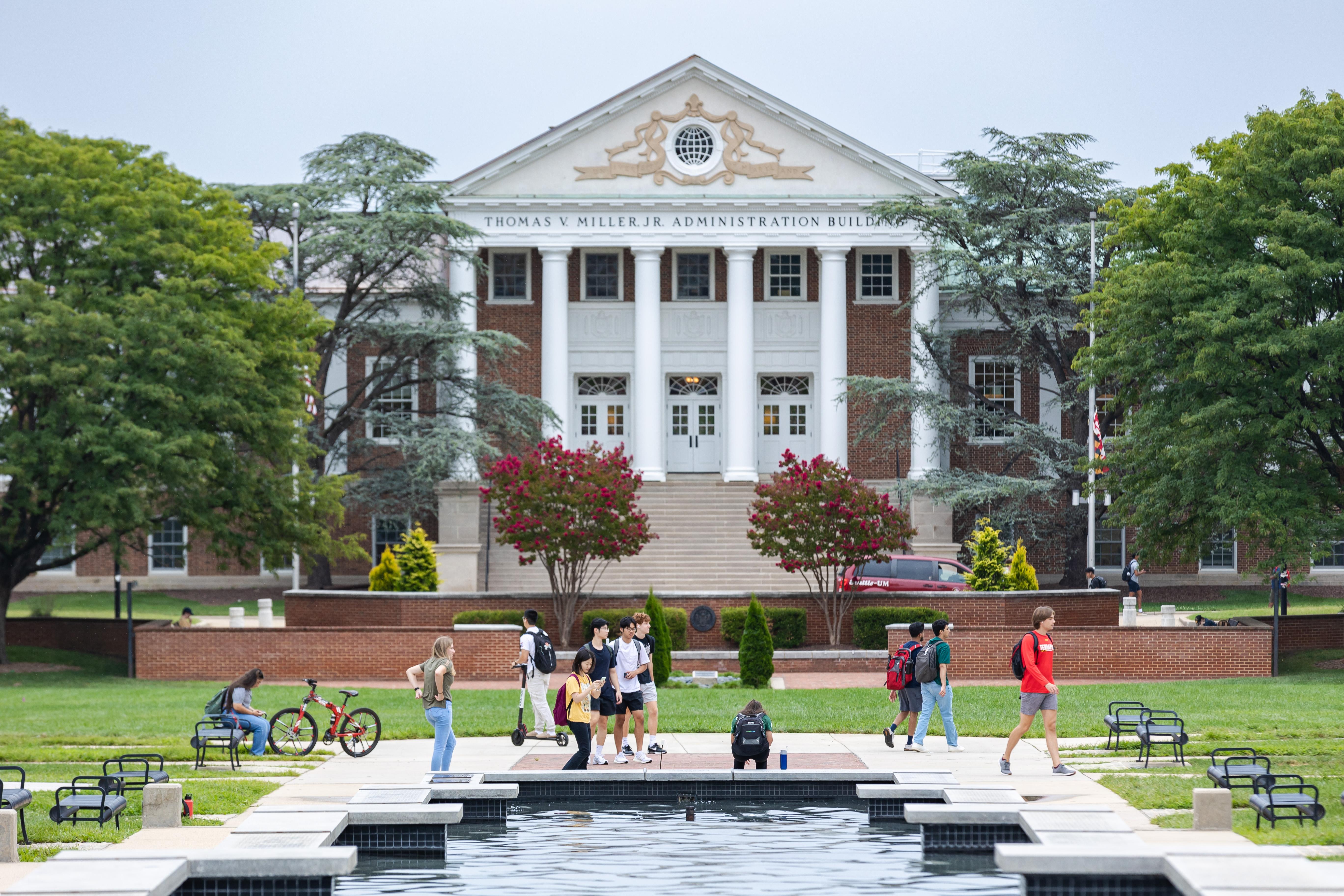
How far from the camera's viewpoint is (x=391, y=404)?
4925cm

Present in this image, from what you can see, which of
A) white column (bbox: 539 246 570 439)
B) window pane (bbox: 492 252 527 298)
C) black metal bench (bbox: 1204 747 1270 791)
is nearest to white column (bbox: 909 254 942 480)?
white column (bbox: 539 246 570 439)

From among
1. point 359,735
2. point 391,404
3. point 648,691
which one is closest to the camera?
point 648,691

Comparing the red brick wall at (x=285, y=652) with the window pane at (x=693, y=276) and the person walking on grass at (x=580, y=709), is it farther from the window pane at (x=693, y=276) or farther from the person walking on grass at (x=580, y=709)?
the window pane at (x=693, y=276)

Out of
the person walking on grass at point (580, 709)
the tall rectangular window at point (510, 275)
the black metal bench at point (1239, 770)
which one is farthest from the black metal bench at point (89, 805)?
the tall rectangular window at point (510, 275)

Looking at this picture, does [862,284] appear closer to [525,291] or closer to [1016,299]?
[1016,299]

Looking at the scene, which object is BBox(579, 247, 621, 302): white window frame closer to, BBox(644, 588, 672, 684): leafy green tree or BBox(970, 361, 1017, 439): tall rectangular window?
BBox(970, 361, 1017, 439): tall rectangular window

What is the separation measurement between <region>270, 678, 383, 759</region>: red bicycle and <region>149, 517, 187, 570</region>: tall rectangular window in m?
28.8

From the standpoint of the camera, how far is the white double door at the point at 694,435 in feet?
160

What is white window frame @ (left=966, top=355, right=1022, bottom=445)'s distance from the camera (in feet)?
158

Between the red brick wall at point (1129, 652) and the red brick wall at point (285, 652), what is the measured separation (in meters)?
8.87

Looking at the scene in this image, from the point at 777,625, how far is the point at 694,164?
1793 centimetres

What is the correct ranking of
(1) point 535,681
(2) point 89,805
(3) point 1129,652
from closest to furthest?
1. (2) point 89,805
2. (1) point 535,681
3. (3) point 1129,652

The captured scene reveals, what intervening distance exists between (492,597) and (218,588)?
1726 centimetres

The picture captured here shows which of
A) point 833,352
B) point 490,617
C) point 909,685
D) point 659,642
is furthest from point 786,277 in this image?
point 909,685
